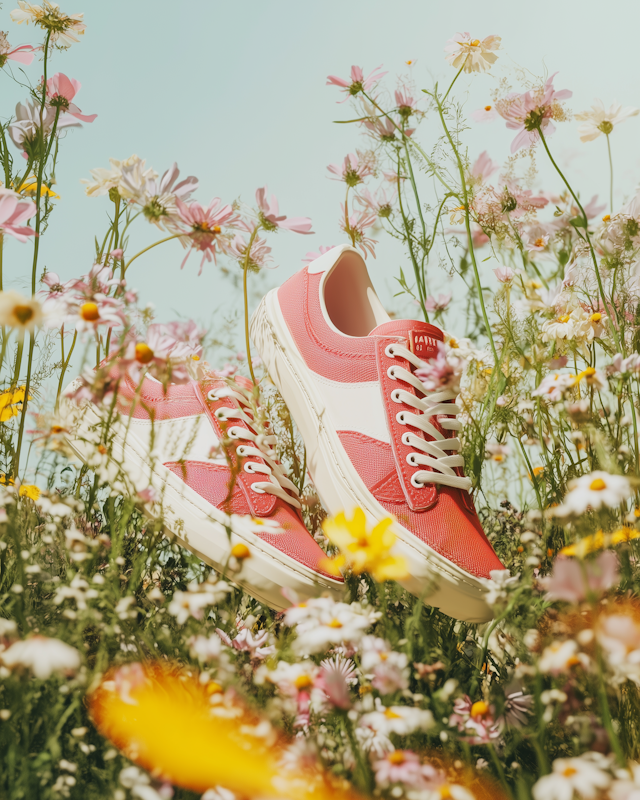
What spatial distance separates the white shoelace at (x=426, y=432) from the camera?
5.05 feet

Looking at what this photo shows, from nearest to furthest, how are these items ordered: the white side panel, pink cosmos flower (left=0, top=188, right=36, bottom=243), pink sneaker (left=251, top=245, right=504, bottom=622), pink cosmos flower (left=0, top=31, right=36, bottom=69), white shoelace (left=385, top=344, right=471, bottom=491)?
pink cosmos flower (left=0, top=188, right=36, bottom=243)
pink sneaker (left=251, top=245, right=504, bottom=622)
white shoelace (left=385, top=344, right=471, bottom=491)
the white side panel
pink cosmos flower (left=0, top=31, right=36, bottom=69)

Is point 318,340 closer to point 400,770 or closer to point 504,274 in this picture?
point 504,274

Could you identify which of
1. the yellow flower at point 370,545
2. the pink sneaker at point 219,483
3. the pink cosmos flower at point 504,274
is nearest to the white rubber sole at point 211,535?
the pink sneaker at point 219,483

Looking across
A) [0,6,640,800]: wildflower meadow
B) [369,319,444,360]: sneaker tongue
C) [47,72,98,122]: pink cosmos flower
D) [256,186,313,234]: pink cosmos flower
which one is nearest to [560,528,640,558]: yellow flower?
[0,6,640,800]: wildflower meadow

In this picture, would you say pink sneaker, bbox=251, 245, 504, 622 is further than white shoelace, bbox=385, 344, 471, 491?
No

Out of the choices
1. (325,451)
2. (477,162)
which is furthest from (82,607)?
(477,162)

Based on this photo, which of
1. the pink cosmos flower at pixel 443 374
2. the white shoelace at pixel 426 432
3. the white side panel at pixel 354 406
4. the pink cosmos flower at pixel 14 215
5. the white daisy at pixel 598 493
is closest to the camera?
the white daisy at pixel 598 493

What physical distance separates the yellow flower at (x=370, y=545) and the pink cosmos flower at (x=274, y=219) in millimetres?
964

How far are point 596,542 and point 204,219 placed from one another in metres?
1.03

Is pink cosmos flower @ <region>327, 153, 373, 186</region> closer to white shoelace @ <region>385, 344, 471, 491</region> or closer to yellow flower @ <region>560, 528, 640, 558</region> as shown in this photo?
white shoelace @ <region>385, 344, 471, 491</region>

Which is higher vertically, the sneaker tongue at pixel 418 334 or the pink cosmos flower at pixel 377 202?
the pink cosmos flower at pixel 377 202

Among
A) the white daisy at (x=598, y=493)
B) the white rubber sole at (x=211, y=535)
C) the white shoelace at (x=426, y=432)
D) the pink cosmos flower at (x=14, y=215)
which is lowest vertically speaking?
the white daisy at (x=598, y=493)

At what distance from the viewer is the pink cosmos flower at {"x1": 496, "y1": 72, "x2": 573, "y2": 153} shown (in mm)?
1802

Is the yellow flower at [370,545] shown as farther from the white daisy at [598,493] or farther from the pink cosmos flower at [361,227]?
the pink cosmos flower at [361,227]
